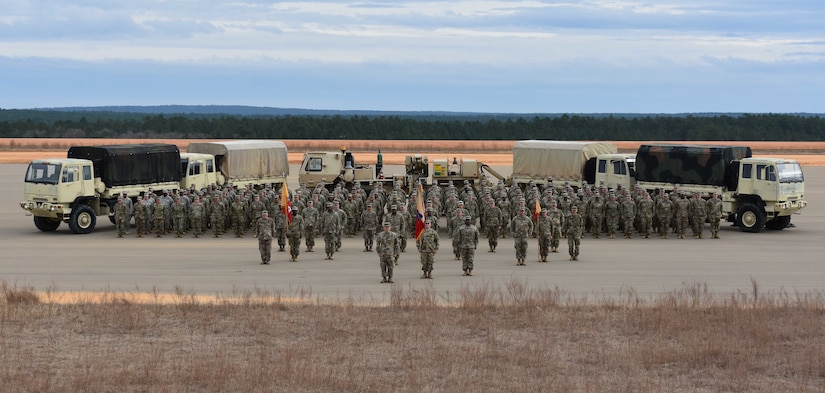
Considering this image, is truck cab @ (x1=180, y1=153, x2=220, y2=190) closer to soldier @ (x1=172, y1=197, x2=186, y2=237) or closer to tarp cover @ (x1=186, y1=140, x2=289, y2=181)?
tarp cover @ (x1=186, y1=140, x2=289, y2=181)

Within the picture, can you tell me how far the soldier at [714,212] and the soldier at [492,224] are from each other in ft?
19.4

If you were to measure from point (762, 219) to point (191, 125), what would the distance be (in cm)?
9722

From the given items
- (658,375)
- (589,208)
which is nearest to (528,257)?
(589,208)

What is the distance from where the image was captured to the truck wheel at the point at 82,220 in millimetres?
30047

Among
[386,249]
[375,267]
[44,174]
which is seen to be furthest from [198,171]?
[386,249]

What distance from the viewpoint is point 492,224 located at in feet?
87.8

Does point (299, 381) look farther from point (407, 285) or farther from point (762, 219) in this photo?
point (762, 219)

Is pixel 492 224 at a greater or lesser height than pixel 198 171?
lesser

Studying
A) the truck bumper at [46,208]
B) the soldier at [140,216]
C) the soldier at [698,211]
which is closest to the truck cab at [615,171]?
the soldier at [698,211]

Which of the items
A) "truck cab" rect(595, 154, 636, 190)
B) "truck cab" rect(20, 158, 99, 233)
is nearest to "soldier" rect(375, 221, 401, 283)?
"truck cab" rect(20, 158, 99, 233)

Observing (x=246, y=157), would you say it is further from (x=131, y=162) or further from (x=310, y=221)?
(x=310, y=221)

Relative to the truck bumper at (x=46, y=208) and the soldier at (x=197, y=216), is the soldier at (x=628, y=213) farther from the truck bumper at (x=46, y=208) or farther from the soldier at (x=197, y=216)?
the truck bumper at (x=46, y=208)

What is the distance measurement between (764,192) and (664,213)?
308cm

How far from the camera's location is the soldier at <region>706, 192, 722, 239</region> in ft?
95.7
